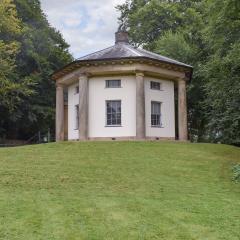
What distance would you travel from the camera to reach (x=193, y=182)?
16703 millimetres

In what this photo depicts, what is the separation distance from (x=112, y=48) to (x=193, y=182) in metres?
18.2

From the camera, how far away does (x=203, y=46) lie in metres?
44.0

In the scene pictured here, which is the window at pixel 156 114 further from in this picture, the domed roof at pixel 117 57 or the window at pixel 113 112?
the domed roof at pixel 117 57

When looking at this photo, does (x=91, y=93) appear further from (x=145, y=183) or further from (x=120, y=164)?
(x=145, y=183)

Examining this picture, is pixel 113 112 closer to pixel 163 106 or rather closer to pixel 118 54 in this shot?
pixel 163 106

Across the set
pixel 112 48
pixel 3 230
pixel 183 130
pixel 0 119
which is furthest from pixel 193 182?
pixel 0 119

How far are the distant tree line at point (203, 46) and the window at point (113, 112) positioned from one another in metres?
6.16

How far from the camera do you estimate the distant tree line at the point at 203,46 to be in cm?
2692

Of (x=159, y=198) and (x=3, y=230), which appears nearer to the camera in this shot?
(x=3, y=230)

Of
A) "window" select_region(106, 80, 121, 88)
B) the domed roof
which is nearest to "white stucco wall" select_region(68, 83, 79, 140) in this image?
the domed roof

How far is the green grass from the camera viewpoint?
10275mm

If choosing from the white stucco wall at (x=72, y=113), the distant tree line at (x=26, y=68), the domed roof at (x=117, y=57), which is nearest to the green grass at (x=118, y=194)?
the domed roof at (x=117, y=57)

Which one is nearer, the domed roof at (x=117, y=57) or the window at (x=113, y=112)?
the domed roof at (x=117, y=57)

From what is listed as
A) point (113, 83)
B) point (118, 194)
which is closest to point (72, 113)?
point (113, 83)
